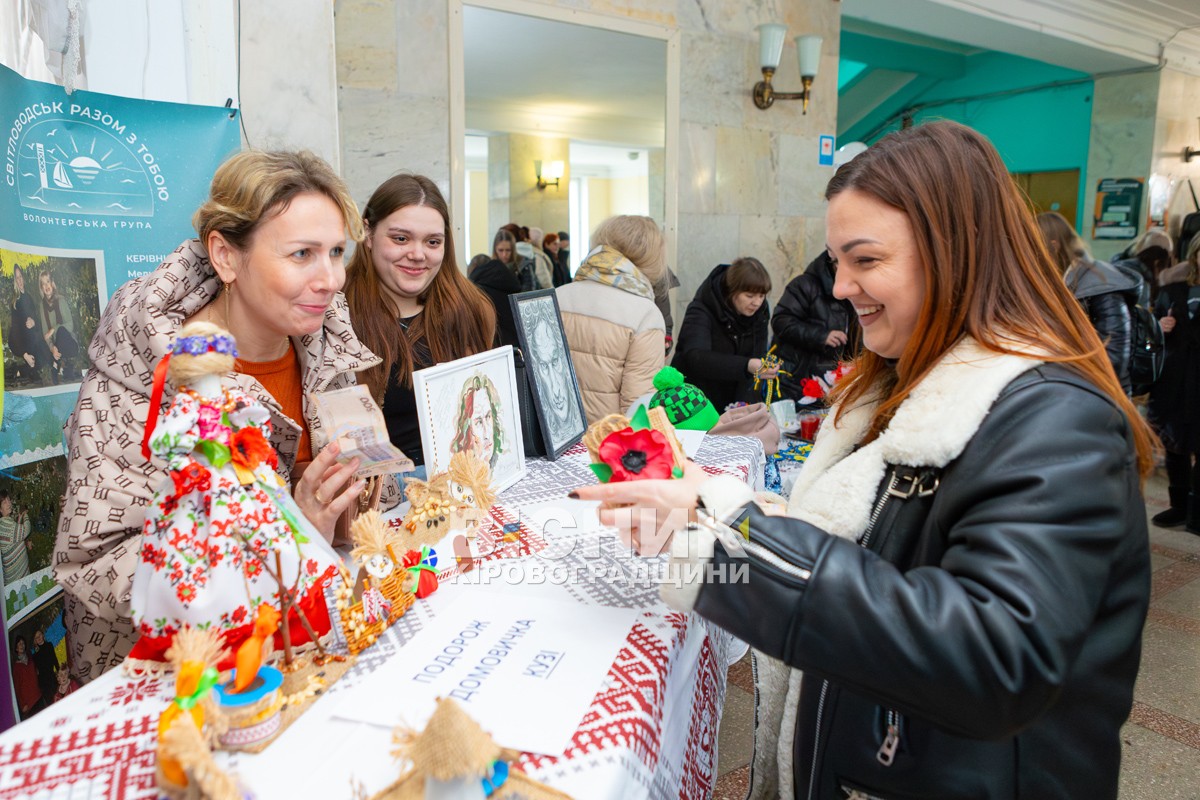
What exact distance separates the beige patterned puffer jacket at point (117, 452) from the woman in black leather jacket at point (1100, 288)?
4.12 metres

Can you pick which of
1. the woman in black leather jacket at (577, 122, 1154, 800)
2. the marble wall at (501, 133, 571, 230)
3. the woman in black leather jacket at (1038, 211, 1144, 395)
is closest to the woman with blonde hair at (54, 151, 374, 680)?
the woman in black leather jacket at (577, 122, 1154, 800)

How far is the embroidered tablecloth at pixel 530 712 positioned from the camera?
0.92 meters

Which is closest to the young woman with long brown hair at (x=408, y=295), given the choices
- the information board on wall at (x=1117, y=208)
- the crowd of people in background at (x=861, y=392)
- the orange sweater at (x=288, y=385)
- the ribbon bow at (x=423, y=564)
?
the crowd of people in background at (x=861, y=392)

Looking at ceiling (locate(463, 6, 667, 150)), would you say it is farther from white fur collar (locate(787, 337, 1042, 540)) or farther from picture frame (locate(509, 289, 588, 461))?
white fur collar (locate(787, 337, 1042, 540))

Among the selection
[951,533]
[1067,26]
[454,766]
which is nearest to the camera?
[454,766]

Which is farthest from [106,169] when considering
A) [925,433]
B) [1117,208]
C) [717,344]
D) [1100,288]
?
[1117,208]

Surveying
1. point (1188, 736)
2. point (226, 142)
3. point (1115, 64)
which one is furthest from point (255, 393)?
point (1115, 64)

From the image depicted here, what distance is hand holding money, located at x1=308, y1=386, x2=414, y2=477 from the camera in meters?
1.53

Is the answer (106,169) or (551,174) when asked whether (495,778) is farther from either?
Answer: (551,174)

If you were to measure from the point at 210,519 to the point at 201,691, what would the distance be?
0.24 m

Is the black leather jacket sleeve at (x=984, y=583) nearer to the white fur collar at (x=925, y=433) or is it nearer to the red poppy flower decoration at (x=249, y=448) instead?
the white fur collar at (x=925, y=433)

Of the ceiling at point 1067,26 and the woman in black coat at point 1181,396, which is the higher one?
the ceiling at point 1067,26

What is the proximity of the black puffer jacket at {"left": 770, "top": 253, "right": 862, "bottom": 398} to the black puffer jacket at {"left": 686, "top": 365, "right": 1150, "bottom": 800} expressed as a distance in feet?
12.0

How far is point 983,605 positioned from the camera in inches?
36.8
